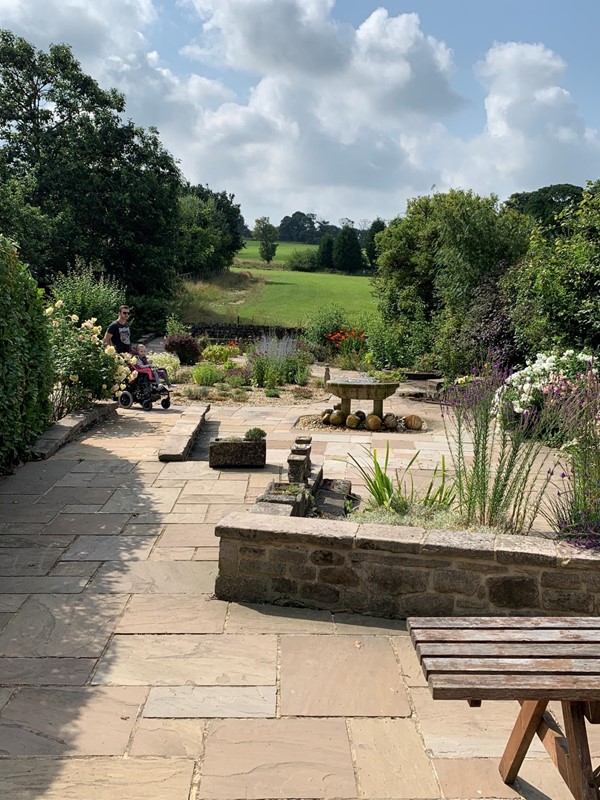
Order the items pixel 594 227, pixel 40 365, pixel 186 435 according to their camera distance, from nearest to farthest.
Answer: pixel 40 365
pixel 186 435
pixel 594 227

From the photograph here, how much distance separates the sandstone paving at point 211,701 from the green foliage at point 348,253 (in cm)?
5268

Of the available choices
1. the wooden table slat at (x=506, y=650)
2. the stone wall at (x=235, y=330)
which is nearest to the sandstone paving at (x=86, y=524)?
the wooden table slat at (x=506, y=650)

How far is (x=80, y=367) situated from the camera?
9375 mm

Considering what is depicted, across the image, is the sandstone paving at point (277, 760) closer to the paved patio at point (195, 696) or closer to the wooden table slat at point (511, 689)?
the paved patio at point (195, 696)

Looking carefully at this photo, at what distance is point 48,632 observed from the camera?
132 inches

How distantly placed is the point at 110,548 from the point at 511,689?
10.3ft

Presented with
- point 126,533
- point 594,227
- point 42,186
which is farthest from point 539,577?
point 42,186

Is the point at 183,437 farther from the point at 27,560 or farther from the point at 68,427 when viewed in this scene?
the point at 27,560

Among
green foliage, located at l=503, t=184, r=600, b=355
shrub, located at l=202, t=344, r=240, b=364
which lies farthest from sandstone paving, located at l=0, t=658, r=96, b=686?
shrub, located at l=202, t=344, r=240, b=364

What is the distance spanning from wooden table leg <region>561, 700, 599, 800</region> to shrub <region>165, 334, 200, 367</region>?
15.2 m

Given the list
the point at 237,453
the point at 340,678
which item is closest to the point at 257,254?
Answer: the point at 237,453

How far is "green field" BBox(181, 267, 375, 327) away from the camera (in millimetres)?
27328

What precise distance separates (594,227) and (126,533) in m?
7.37

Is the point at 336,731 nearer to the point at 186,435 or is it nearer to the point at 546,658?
the point at 546,658
